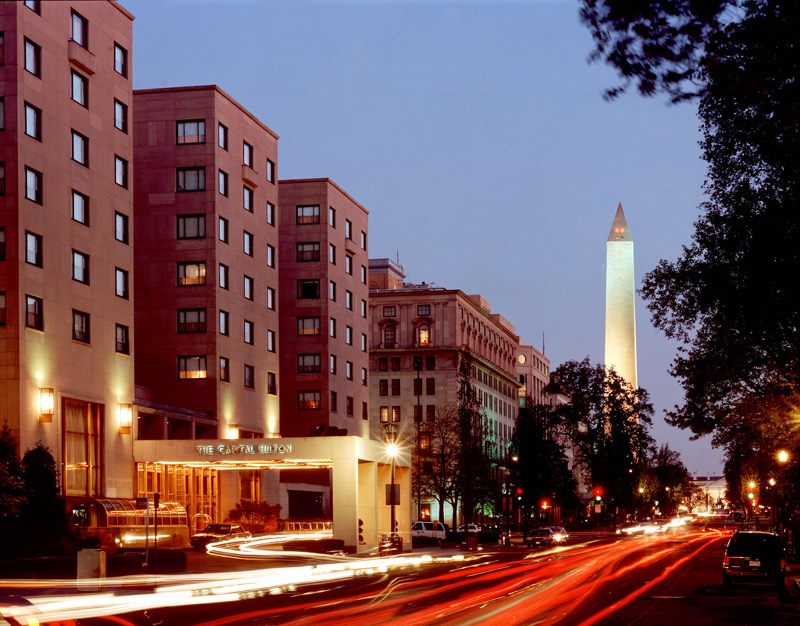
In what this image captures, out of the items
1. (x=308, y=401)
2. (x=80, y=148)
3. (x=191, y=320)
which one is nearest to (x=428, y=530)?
(x=308, y=401)

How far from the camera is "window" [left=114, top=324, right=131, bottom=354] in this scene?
64.8 metres

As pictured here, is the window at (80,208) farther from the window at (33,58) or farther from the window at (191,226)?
the window at (191,226)

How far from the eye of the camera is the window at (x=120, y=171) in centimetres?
6481

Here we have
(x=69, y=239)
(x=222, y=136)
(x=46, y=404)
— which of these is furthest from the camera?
(x=222, y=136)

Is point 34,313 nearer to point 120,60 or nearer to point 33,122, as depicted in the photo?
point 33,122

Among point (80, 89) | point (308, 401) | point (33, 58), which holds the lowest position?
point (308, 401)

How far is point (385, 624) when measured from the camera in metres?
Answer: 22.9

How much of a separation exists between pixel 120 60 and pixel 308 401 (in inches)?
1551

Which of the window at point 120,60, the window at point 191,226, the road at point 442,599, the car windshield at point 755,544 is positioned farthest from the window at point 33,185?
the car windshield at point 755,544

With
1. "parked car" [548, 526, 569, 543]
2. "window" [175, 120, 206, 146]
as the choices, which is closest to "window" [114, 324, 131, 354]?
"window" [175, 120, 206, 146]

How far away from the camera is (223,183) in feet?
263

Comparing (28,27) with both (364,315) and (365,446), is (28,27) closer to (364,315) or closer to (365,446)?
(365,446)

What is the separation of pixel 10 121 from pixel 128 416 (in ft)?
56.7

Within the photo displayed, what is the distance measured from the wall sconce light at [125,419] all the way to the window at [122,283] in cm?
590
